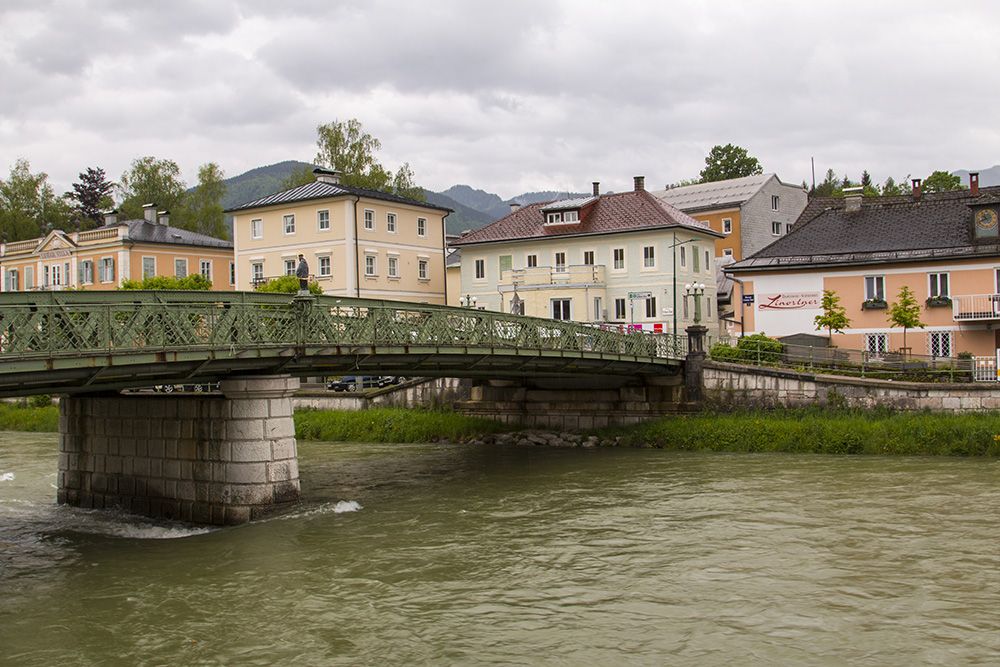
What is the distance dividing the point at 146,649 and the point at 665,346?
952 inches

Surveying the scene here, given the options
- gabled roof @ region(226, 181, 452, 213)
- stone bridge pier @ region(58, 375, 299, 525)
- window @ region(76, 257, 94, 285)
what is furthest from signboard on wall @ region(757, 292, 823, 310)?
window @ region(76, 257, 94, 285)

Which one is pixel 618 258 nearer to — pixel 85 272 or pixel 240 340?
pixel 240 340

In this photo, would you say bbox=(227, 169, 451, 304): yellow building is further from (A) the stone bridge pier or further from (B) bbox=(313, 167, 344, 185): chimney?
(A) the stone bridge pier

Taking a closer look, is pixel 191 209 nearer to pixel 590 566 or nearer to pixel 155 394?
pixel 155 394

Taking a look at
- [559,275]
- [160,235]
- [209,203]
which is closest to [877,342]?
[559,275]

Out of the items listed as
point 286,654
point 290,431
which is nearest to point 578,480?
point 290,431

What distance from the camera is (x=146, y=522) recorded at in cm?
2039

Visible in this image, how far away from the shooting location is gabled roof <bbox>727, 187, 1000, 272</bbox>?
128 feet

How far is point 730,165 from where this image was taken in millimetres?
90625

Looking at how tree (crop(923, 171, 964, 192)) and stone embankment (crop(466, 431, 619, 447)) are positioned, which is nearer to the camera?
stone embankment (crop(466, 431, 619, 447))

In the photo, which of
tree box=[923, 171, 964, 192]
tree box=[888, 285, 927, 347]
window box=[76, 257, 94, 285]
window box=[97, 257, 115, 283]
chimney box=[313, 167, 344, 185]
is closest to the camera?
tree box=[888, 285, 927, 347]

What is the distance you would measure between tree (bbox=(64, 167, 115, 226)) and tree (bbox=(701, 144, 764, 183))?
56711 millimetres

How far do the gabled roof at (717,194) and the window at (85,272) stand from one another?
1674 inches

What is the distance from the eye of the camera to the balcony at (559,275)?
50.5 metres
